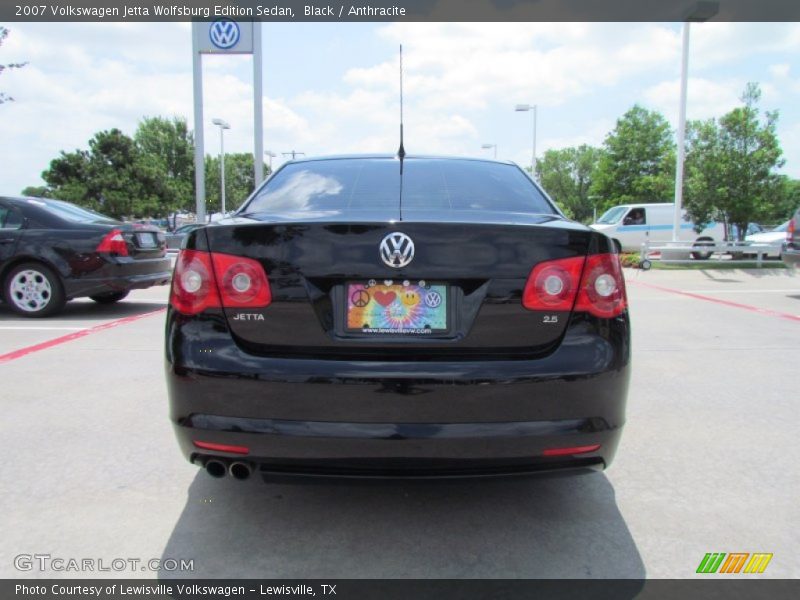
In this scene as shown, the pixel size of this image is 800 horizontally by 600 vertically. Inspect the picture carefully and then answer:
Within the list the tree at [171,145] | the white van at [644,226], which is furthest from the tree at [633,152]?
the tree at [171,145]

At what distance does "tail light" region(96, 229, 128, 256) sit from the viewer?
8.10m

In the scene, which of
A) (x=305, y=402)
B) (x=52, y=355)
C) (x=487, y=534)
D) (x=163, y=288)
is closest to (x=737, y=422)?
(x=487, y=534)

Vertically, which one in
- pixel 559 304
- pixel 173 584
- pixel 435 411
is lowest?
pixel 173 584

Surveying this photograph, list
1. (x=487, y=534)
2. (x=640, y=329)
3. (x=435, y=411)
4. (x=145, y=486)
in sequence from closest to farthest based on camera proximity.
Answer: (x=435, y=411) → (x=487, y=534) → (x=145, y=486) → (x=640, y=329)

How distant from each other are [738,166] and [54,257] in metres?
17.7

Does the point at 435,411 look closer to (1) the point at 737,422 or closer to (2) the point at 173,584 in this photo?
(2) the point at 173,584

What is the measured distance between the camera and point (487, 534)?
2.61m

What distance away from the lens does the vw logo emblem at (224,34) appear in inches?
665

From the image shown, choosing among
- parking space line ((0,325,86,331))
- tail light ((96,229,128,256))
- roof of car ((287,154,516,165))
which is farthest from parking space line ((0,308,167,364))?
roof of car ((287,154,516,165))

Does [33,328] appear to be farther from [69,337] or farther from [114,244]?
[114,244]

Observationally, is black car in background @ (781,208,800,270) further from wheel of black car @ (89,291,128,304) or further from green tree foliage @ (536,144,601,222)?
green tree foliage @ (536,144,601,222)

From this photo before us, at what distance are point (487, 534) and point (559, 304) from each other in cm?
102

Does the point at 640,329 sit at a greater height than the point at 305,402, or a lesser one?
lesser

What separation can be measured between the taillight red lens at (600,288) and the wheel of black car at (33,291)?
7726 millimetres
